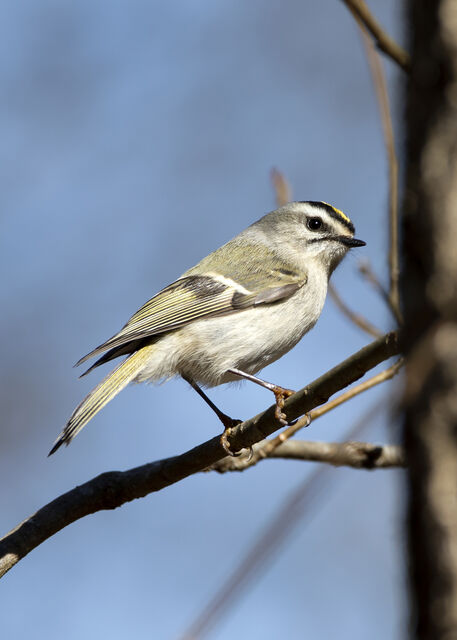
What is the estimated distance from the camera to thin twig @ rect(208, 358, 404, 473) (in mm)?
1813

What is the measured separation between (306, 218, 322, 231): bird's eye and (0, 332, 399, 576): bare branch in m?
1.62

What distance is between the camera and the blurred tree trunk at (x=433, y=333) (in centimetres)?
70

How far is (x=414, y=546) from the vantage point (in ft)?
2.38

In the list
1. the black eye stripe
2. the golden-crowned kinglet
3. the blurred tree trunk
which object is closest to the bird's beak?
the golden-crowned kinglet

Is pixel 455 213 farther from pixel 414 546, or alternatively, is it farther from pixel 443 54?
pixel 414 546

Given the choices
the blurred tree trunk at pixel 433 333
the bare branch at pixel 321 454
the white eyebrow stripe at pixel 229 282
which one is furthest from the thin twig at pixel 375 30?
the white eyebrow stripe at pixel 229 282

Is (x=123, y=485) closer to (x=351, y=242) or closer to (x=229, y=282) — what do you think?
(x=229, y=282)

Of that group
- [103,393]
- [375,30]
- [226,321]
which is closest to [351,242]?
[226,321]

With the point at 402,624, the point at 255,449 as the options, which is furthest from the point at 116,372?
the point at 402,624

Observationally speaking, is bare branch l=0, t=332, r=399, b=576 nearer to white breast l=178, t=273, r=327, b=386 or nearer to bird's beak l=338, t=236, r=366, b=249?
white breast l=178, t=273, r=327, b=386

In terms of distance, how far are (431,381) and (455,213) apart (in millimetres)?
163

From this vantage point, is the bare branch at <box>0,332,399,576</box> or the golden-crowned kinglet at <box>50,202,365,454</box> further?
the golden-crowned kinglet at <box>50,202,365,454</box>

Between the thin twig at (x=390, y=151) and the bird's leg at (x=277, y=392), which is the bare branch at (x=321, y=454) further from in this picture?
the thin twig at (x=390, y=151)

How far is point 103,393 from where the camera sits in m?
2.78
